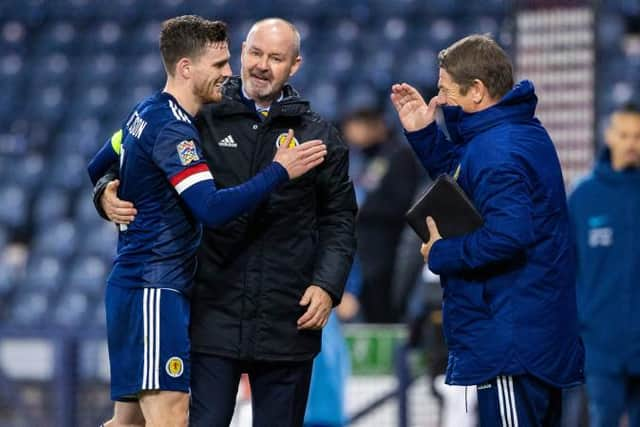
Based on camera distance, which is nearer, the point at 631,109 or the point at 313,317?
the point at 313,317

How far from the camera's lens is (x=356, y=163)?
1086cm

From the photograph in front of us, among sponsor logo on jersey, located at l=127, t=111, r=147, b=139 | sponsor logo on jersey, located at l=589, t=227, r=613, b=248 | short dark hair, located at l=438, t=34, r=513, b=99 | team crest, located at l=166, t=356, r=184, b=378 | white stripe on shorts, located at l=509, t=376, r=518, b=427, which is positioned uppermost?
short dark hair, located at l=438, t=34, r=513, b=99

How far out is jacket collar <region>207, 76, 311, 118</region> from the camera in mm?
4305

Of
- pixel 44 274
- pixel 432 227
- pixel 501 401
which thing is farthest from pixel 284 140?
pixel 44 274

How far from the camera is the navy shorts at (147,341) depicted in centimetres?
405

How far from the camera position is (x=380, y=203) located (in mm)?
9016

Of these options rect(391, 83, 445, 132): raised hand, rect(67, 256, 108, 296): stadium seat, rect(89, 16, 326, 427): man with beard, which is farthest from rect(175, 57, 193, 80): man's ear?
rect(67, 256, 108, 296): stadium seat

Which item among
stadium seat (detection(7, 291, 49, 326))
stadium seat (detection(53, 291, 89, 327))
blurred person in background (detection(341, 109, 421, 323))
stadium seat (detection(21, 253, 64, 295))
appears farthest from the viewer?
stadium seat (detection(21, 253, 64, 295))

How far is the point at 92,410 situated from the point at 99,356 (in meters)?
0.31

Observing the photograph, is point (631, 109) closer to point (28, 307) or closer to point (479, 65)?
point (479, 65)

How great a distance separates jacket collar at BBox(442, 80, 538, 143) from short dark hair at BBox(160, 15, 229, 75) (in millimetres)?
799

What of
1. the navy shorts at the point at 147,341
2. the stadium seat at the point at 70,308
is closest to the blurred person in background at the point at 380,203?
the stadium seat at the point at 70,308

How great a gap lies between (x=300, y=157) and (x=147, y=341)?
0.75 metres

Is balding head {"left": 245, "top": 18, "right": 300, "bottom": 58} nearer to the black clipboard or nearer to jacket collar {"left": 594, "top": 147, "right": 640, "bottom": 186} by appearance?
the black clipboard
